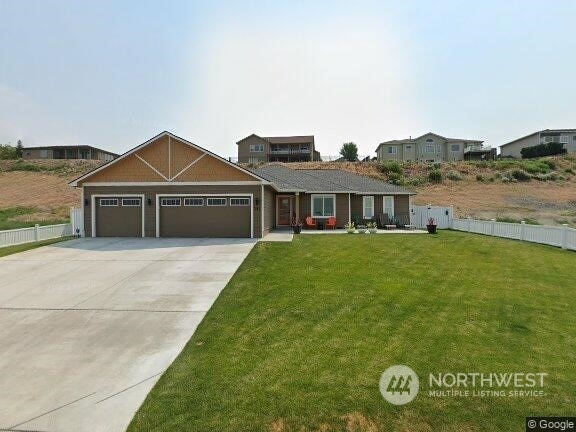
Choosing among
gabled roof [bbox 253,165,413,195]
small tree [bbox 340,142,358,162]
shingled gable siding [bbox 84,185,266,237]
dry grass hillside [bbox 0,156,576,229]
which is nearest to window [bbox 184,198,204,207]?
shingled gable siding [bbox 84,185,266,237]

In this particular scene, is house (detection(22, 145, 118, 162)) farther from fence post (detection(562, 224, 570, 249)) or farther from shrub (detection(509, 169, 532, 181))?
fence post (detection(562, 224, 570, 249))

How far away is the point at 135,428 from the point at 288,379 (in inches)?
79.1

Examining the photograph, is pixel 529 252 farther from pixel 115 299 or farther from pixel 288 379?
pixel 115 299

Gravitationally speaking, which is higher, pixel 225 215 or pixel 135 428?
pixel 225 215

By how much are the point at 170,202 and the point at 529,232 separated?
59.4 feet

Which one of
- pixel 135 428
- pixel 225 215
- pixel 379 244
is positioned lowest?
pixel 135 428

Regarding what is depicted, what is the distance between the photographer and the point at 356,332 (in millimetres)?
6980

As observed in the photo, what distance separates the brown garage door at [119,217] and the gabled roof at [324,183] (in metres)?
7.22

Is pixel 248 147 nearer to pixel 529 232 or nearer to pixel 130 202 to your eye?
pixel 130 202

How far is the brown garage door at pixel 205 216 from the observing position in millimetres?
20609

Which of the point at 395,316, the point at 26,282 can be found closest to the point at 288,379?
the point at 395,316

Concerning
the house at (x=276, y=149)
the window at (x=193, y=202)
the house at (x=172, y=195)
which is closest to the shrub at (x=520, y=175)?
the house at (x=276, y=149)

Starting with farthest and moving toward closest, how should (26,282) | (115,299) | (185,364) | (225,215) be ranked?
1. (225,215)
2. (26,282)
3. (115,299)
4. (185,364)

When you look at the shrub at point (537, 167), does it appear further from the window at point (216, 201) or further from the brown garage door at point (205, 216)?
the window at point (216, 201)
